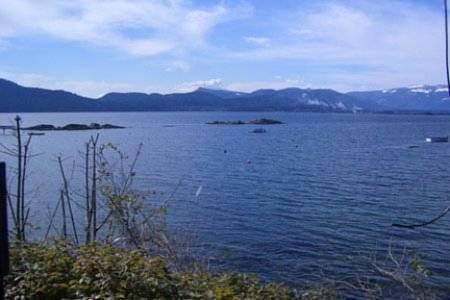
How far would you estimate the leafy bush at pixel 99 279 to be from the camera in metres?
4.76

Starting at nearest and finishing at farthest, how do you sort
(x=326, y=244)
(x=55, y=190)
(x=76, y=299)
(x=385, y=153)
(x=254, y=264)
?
(x=76, y=299), (x=254, y=264), (x=326, y=244), (x=55, y=190), (x=385, y=153)

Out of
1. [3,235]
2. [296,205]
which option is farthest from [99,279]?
[296,205]

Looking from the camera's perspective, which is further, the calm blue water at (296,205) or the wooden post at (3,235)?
the calm blue water at (296,205)

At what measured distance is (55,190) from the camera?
3111cm

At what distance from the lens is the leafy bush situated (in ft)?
15.6

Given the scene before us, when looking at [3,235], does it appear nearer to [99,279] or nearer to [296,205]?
[99,279]

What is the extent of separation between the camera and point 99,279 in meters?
4.93

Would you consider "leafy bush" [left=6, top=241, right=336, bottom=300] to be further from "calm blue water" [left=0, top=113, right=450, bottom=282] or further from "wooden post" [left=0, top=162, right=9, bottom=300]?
"calm blue water" [left=0, top=113, right=450, bottom=282]

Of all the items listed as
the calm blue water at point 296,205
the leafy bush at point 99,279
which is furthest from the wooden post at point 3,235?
the calm blue water at point 296,205

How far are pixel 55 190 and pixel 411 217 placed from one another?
61.1ft

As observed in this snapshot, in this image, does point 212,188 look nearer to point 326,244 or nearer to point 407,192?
point 407,192

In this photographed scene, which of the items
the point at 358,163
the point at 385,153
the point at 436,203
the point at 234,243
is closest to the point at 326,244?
the point at 234,243

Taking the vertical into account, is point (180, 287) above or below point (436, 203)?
above

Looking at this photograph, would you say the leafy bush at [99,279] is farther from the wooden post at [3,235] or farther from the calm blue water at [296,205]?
the calm blue water at [296,205]
